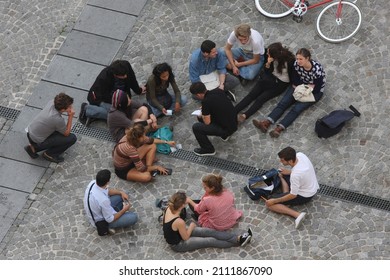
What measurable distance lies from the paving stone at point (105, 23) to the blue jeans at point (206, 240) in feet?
13.5

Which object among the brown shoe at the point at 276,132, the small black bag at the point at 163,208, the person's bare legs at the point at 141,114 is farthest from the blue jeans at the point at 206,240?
the person's bare legs at the point at 141,114

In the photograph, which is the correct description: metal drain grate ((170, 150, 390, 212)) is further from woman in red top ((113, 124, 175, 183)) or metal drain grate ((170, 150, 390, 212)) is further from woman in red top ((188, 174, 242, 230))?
woman in red top ((188, 174, 242, 230))

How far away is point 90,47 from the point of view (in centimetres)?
1348

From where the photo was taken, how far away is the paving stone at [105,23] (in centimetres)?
1364

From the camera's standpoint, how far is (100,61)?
43.7 feet

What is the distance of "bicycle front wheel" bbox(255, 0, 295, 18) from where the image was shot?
13.6 meters

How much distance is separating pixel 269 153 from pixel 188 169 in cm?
125

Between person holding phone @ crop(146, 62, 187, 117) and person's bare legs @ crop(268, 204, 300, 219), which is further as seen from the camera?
person holding phone @ crop(146, 62, 187, 117)

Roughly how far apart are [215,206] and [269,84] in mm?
2642

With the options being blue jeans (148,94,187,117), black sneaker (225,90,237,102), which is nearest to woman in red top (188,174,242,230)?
blue jeans (148,94,187,117)

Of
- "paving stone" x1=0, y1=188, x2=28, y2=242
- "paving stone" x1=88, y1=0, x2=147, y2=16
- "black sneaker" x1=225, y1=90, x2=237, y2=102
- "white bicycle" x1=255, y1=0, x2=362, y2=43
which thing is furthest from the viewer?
"paving stone" x1=88, y1=0, x2=147, y2=16

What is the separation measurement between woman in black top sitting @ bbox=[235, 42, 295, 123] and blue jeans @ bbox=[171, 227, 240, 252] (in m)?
2.17

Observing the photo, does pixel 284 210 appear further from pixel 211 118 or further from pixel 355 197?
pixel 211 118
